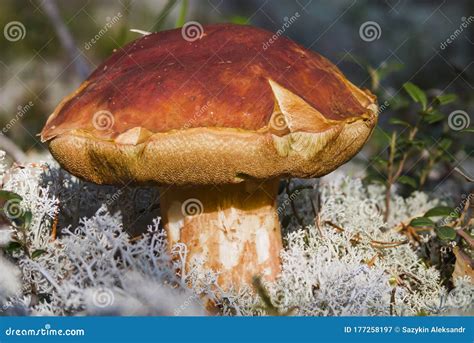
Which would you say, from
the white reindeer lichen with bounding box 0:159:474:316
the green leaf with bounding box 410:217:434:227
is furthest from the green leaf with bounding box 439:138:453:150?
the green leaf with bounding box 410:217:434:227

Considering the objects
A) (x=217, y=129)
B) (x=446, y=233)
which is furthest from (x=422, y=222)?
(x=217, y=129)

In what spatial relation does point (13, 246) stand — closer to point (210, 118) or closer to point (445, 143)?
point (210, 118)

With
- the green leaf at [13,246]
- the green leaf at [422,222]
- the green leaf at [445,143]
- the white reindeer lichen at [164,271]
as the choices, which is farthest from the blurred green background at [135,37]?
the green leaf at [13,246]

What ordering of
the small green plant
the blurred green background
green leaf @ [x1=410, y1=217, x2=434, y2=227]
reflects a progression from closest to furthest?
the small green plant < green leaf @ [x1=410, y1=217, x2=434, y2=227] < the blurred green background

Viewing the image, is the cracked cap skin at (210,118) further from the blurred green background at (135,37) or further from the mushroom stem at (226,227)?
the blurred green background at (135,37)

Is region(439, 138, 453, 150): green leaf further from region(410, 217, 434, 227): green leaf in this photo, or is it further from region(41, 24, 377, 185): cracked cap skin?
region(41, 24, 377, 185): cracked cap skin

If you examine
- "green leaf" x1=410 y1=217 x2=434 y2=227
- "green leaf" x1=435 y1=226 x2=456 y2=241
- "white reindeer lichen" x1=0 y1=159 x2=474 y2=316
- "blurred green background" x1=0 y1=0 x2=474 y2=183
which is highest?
"blurred green background" x1=0 y1=0 x2=474 y2=183
